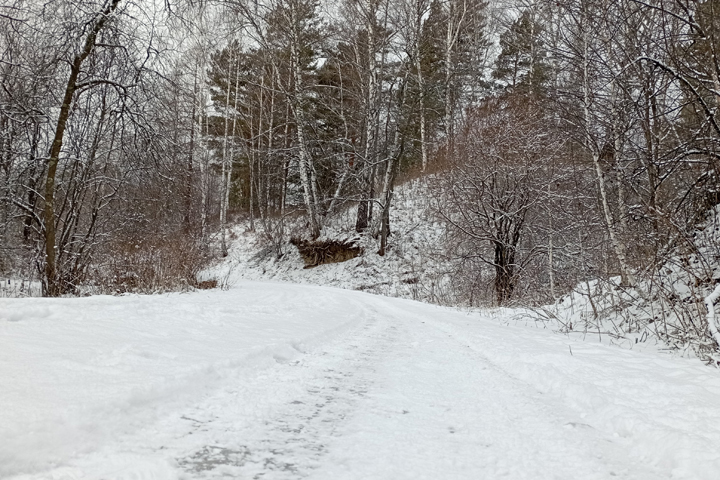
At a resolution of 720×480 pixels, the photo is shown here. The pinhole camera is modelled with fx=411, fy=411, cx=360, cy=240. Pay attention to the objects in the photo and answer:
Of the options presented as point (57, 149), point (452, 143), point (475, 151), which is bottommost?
point (57, 149)

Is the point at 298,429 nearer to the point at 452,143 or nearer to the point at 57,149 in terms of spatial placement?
the point at 57,149

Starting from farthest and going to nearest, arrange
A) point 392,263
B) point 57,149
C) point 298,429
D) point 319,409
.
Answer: point 392,263 → point 57,149 → point 319,409 → point 298,429

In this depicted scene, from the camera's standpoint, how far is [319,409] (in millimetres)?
2217

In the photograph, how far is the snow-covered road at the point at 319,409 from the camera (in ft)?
5.06

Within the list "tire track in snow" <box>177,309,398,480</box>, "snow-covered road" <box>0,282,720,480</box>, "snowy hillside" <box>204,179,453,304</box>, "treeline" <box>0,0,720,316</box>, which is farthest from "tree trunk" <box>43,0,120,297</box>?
"snowy hillside" <box>204,179,453,304</box>

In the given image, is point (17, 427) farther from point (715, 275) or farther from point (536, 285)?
point (536, 285)

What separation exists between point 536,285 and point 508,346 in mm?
8277

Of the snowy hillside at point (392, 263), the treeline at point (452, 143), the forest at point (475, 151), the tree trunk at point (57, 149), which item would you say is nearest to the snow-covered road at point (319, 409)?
the forest at point (475, 151)

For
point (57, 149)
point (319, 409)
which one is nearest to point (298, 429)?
point (319, 409)

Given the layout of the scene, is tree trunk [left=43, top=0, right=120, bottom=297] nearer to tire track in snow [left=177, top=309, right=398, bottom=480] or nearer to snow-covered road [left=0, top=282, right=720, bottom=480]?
snow-covered road [left=0, top=282, right=720, bottom=480]

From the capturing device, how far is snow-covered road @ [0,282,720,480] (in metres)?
1.54

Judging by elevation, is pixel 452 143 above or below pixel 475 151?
above

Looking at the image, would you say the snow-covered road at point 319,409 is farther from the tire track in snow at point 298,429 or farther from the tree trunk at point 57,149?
the tree trunk at point 57,149

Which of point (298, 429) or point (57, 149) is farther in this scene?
point (57, 149)
